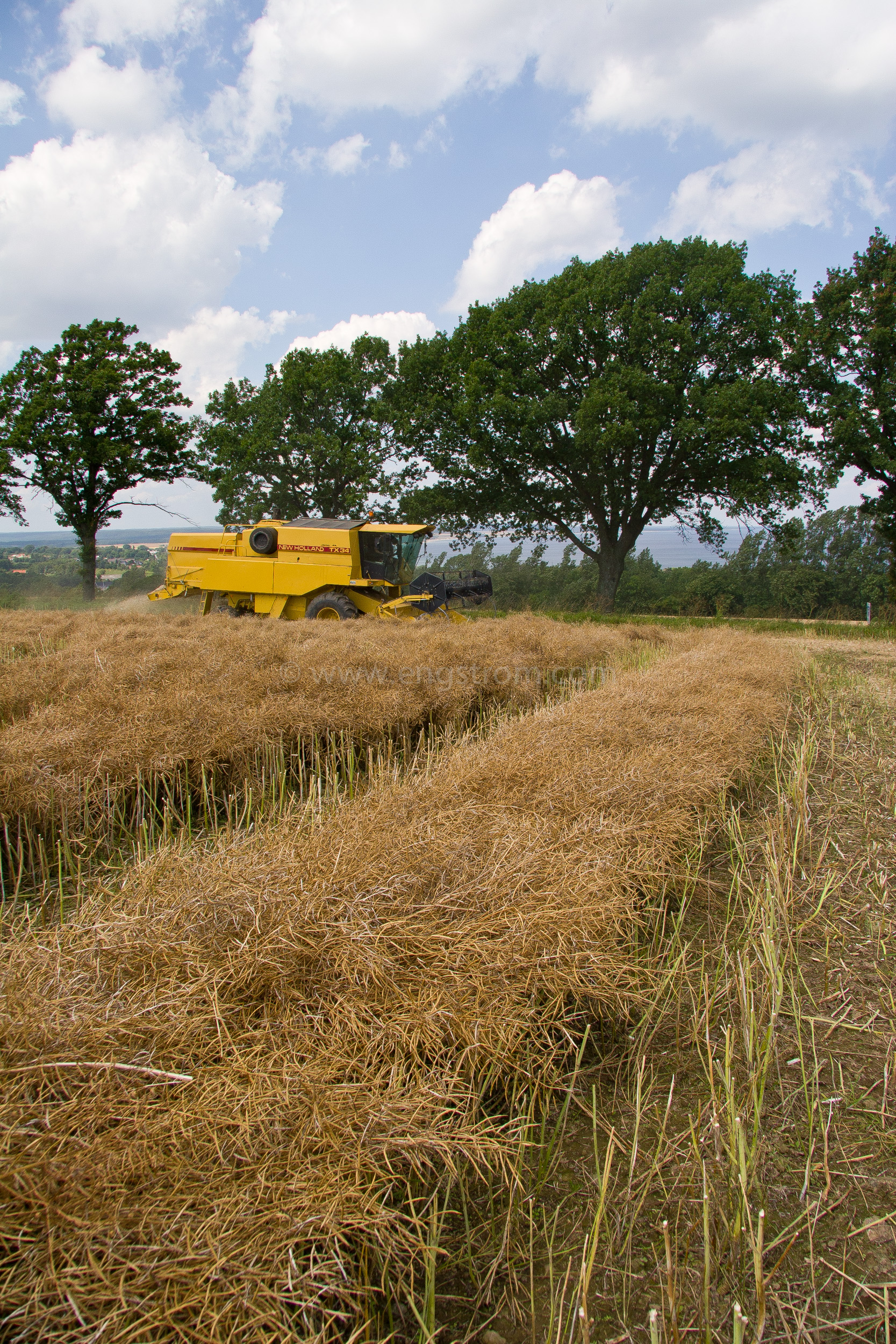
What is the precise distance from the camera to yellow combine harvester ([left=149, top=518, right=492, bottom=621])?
12.1 metres

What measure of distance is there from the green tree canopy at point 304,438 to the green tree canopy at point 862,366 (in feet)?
43.2

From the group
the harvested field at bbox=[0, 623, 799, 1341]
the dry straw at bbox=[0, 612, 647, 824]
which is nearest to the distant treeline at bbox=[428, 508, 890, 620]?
the dry straw at bbox=[0, 612, 647, 824]

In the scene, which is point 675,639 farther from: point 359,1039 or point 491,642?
point 359,1039

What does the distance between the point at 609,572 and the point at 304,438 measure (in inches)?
432

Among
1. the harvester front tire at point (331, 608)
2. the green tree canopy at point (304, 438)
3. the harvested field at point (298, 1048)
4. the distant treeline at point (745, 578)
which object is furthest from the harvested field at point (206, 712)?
the green tree canopy at point (304, 438)

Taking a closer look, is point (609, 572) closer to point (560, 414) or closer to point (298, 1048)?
point (560, 414)

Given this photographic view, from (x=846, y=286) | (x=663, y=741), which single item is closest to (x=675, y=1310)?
(x=663, y=741)

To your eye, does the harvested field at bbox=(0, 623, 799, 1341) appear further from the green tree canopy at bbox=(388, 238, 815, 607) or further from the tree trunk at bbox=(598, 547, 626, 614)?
the tree trunk at bbox=(598, 547, 626, 614)

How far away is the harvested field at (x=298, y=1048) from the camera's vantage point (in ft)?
3.46

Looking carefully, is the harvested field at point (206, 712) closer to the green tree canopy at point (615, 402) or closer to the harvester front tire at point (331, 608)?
the harvester front tire at point (331, 608)

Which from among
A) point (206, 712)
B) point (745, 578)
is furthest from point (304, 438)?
point (745, 578)

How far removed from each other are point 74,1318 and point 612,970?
55.7 inches

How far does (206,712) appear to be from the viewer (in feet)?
14.8

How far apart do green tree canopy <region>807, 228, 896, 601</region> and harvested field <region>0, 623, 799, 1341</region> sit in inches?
774
